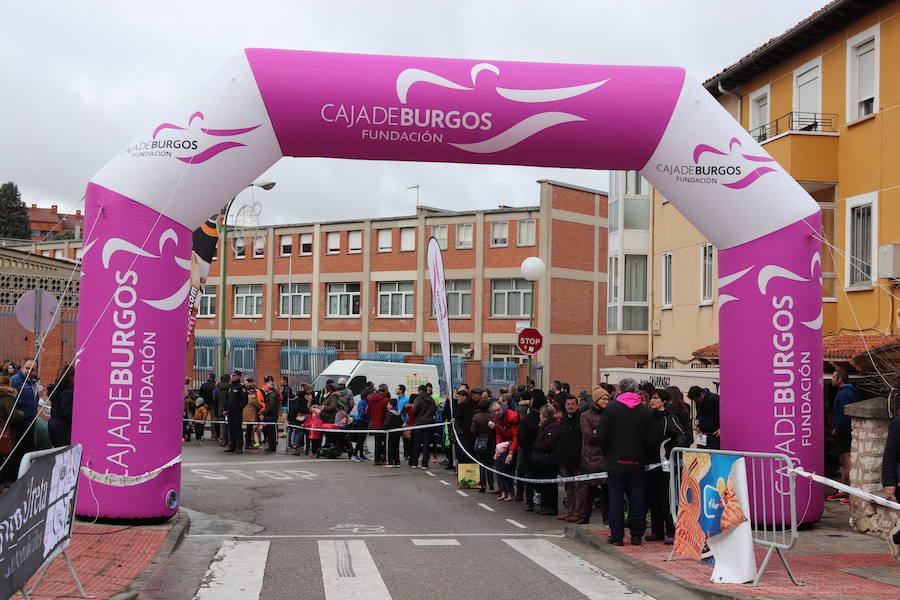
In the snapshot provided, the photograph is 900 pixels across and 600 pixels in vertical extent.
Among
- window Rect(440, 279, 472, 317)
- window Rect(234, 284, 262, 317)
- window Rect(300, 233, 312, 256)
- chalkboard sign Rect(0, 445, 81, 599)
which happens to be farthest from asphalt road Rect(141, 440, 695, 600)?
window Rect(234, 284, 262, 317)

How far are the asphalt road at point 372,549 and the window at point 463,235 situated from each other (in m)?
32.5

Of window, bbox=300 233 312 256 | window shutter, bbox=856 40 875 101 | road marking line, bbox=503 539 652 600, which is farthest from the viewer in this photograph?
window, bbox=300 233 312 256

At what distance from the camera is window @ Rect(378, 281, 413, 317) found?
51969 millimetres

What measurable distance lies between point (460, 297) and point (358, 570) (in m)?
40.7

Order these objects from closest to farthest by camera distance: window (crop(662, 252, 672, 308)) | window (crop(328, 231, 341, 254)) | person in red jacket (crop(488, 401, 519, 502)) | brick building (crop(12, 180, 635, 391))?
person in red jacket (crop(488, 401, 519, 502))
window (crop(662, 252, 672, 308))
brick building (crop(12, 180, 635, 391))
window (crop(328, 231, 341, 254))

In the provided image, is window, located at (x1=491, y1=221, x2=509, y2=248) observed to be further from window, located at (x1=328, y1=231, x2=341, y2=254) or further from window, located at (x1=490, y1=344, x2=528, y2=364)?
window, located at (x1=328, y1=231, x2=341, y2=254)

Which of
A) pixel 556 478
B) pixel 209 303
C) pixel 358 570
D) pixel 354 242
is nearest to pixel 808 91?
pixel 556 478

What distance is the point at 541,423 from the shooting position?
14.0 meters

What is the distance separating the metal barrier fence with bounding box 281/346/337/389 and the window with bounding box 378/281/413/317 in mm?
6315

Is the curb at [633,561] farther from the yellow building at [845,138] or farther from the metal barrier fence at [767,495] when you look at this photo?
the yellow building at [845,138]

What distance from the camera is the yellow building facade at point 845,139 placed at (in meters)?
17.2

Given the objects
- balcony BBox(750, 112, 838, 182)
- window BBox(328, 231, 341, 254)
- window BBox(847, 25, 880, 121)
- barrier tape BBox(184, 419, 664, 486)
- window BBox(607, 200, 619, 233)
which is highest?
window BBox(328, 231, 341, 254)

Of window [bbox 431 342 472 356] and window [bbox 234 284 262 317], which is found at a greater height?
window [bbox 234 284 262 317]

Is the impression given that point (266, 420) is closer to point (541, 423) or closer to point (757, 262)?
point (541, 423)
